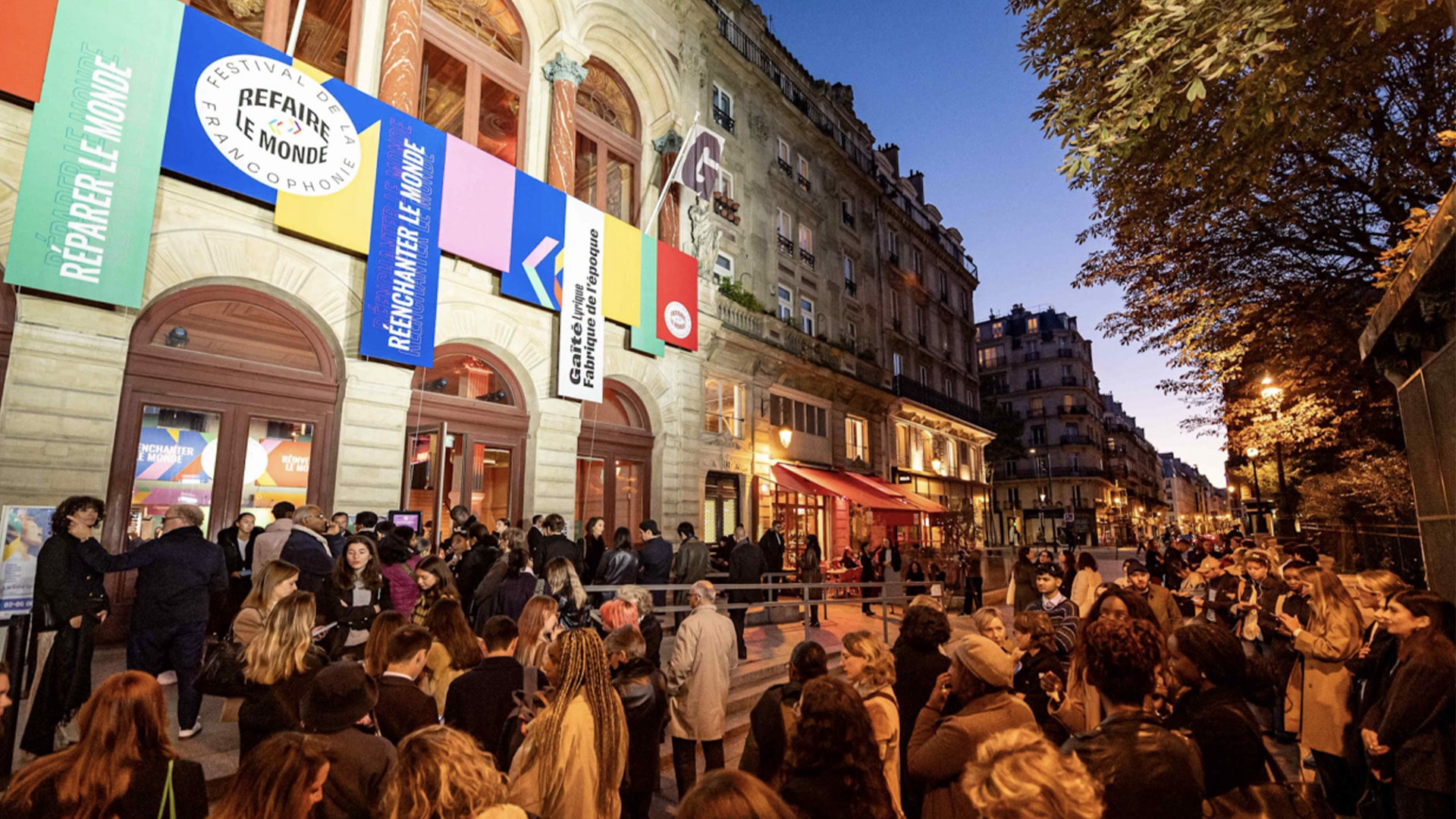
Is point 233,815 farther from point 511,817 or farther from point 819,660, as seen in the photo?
point 819,660

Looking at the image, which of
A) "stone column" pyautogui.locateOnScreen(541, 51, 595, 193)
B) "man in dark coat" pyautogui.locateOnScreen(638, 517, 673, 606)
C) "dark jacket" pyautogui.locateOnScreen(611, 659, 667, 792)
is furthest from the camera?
"stone column" pyautogui.locateOnScreen(541, 51, 595, 193)

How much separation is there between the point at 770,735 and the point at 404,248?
1088 centimetres

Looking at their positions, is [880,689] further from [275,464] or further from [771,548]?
[275,464]

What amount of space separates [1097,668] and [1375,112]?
→ 1207 cm

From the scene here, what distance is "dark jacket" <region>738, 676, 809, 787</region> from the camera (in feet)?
11.0

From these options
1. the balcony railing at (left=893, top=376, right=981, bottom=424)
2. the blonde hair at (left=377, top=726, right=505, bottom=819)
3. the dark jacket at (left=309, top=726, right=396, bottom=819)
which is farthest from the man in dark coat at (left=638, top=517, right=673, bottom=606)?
the balcony railing at (left=893, top=376, right=981, bottom=424)

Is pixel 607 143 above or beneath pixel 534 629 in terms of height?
above

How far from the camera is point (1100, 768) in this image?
253 centimetres

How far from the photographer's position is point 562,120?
1540 centimetres

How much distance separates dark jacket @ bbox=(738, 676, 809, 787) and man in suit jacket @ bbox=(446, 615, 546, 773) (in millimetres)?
1196

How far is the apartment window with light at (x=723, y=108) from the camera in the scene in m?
21.2

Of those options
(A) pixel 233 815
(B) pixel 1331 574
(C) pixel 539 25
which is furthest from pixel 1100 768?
(C) pixel 539 25

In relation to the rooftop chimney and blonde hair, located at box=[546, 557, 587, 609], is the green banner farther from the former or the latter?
the rooftop chimney

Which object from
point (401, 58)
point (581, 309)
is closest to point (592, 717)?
point (581, 309)
